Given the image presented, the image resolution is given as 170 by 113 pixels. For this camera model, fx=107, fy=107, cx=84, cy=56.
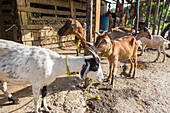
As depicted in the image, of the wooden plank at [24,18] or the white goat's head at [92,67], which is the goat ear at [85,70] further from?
the wooden plank at [24,18]

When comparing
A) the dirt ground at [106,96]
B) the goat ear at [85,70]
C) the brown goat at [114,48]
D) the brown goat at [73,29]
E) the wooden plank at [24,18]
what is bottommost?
the dirt ground at [106,96]

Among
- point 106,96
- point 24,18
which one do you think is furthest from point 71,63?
point 24,18

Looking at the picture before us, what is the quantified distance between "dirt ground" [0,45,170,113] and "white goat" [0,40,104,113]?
2.92 feet

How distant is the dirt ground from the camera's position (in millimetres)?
3014

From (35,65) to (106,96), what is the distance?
2437 millimetres

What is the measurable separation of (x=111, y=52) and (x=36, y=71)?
8.30 feet

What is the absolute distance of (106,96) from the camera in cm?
356

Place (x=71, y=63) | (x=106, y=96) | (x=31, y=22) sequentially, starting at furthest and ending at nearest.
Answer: (x=31, y=22), (x=106, y=96), (x=71, y=63)

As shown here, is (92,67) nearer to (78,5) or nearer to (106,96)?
(106,96)

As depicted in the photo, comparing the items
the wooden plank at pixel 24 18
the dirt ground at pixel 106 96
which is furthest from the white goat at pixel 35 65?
the wooden plank at pixel 24 18

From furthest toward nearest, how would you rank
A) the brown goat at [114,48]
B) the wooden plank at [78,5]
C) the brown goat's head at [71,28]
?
the wooden plank at [78,5], the brown goat's head at [71,28], the brown goat at [114,48]

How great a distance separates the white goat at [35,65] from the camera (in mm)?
2410

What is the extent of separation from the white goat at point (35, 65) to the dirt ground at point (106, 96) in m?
0.89

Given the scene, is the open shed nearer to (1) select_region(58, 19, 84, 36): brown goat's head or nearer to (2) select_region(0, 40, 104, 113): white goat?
(1) select_region(58, 19, 84, 36): brown goat's head
